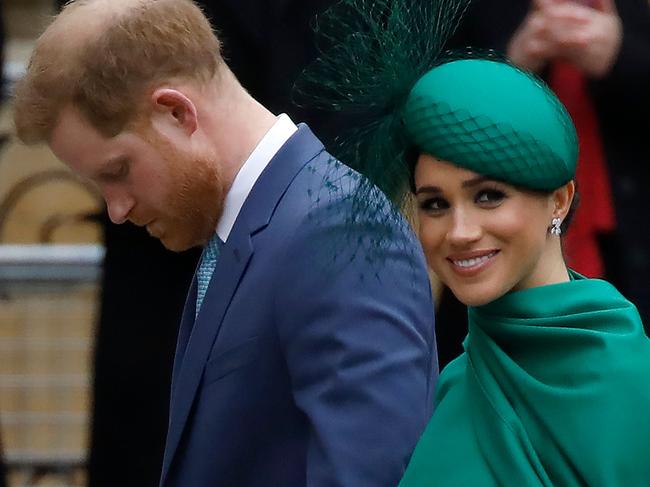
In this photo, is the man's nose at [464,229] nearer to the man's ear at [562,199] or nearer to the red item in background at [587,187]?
the man's ear at [562,199]

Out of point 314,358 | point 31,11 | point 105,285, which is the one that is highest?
point 314,358

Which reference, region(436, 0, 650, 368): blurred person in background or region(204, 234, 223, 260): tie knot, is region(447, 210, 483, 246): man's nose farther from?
region(436, 0, 650, 368): blurred person in background

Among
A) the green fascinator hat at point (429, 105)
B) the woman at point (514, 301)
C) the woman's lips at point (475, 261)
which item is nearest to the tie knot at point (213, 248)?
the green fascinator hat at point (429, 105)

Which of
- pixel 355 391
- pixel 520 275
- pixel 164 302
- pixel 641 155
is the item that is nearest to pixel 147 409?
pixel 164 302

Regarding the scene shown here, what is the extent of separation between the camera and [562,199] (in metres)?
2.52

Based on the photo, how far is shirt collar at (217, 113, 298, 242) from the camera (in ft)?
9.73

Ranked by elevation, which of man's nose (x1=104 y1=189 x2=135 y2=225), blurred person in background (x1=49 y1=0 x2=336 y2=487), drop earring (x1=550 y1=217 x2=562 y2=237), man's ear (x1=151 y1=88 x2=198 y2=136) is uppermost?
drop earring (x1=550 y1=217 x2=562 y2=237)

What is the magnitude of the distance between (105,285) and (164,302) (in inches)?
5.3

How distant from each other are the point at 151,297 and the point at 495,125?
5.71 feet

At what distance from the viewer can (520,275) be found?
2461 mm

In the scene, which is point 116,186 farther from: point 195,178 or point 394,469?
point 394,469

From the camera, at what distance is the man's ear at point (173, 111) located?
2.90 meters

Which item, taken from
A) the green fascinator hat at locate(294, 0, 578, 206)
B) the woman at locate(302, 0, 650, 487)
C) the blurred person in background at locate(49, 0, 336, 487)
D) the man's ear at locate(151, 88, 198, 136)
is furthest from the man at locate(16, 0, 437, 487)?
the blurred person in background at locate(49, 0, 336, 487)

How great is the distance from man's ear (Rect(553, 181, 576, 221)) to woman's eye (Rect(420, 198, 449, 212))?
145mm
